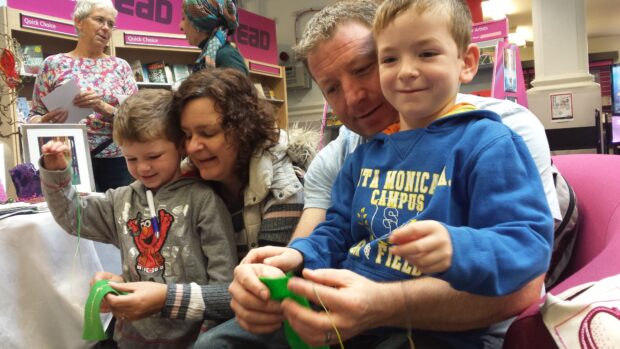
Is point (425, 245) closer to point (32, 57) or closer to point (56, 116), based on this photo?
point (56, 116)

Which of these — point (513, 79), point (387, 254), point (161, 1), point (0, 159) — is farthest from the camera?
point (161, 1)

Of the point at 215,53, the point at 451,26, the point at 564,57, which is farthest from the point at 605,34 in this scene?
the point at 451,26

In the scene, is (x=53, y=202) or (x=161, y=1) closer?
(x=53, y=202)

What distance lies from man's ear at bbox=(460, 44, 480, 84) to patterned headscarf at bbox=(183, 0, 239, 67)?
1.58 meters

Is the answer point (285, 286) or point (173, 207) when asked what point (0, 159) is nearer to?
point (173, 207)

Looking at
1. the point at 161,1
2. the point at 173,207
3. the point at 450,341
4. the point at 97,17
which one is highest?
the point at 161,1

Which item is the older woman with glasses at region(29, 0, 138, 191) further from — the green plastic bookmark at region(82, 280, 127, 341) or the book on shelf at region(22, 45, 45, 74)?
the book on shelf at region(22, 45, 45, 74)

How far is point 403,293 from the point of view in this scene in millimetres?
788

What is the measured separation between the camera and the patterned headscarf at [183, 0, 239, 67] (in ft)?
7.82

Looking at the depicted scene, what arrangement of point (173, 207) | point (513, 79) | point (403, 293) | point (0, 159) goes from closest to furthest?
1. point (403, 293)
2. point (173, 207)
3. point (0, 159)
4. point (513, 79)

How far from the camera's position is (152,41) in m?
5.23

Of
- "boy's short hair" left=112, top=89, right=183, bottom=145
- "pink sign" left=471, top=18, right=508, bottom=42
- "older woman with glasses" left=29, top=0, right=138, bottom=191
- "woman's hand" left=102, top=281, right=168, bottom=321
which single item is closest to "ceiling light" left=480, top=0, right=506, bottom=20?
"pink sign" left=471, top=18, right=508, bottom=42

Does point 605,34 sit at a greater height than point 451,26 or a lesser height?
greater

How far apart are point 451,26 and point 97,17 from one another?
2.39m
